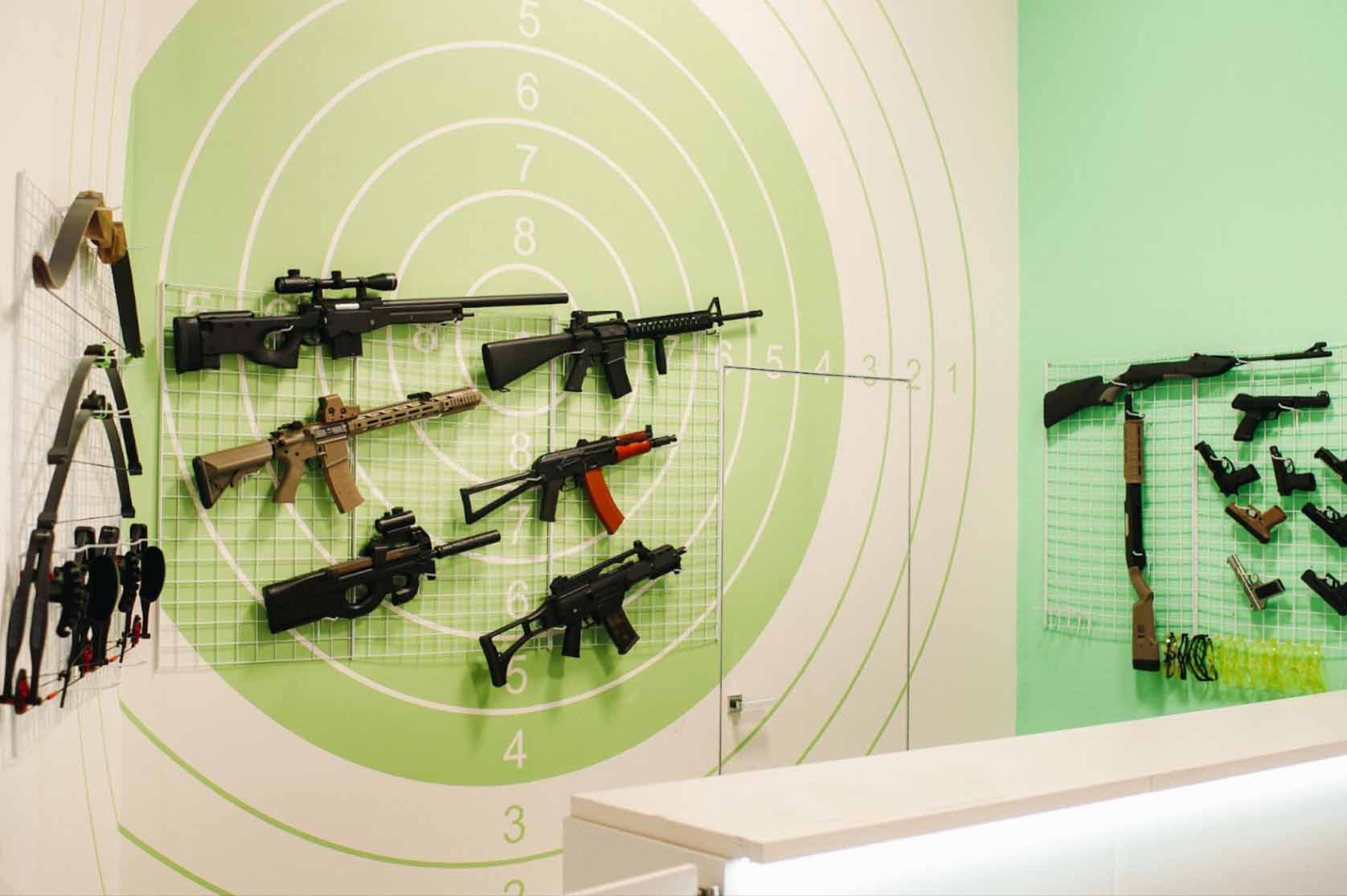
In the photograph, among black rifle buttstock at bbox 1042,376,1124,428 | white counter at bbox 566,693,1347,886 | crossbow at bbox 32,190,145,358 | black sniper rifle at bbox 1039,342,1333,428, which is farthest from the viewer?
black rifle buttstock at bbox 1042,376,1124,428

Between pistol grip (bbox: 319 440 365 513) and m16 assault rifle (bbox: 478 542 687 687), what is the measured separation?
58cm

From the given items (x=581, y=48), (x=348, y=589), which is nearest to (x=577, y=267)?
(x=581, y=48)

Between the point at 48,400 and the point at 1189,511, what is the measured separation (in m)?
3.71

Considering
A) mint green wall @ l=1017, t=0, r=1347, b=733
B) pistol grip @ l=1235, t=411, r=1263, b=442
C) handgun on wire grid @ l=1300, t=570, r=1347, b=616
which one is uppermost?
mint green wall @ l=1017, t=0, r=1347, b=733

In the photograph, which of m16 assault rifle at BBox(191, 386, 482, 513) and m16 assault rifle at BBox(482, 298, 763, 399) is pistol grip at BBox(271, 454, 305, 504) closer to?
m16 assault rifle at BBox(191, 386, 482, 513)

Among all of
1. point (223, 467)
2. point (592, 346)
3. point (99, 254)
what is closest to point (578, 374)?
point (592, 346)

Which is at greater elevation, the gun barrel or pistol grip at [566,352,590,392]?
pistol grip at [566,352,590,392]

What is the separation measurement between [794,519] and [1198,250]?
1782 millimetres

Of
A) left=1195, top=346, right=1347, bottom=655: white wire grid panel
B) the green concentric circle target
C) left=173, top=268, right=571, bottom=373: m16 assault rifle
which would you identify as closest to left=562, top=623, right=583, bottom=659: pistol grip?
the green concentric circle target

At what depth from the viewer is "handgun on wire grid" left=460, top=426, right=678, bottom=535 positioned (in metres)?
3.38

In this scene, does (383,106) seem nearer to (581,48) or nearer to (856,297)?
(581,48)

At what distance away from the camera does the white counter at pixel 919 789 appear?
1.47 m

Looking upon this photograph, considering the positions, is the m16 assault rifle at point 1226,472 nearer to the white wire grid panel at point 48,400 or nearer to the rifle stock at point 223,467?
the rifle stock at point 223,467

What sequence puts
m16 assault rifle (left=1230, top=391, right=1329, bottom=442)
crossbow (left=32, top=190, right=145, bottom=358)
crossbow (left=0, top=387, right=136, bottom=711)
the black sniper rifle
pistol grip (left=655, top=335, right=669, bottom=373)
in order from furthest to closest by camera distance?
the black sniper rifle
m16 assault rifle (left=1230, top=391, right=1329, bottom=442)
pistol grip (left=655, top=335, right=669, bottom=373)
crossbow (left=32, top=190, right=145, bottom=358)
crossbow (left=0, top=387, right=136, bottom=711)
